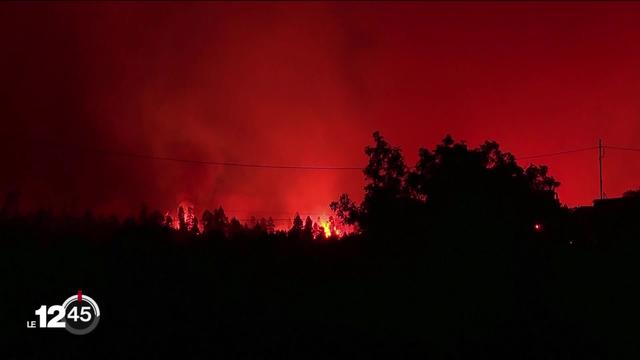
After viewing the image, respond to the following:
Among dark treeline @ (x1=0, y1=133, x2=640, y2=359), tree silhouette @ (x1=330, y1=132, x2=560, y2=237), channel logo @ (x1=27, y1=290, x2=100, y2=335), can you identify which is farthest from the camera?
tree silhouette @ (x1=330, y1=132, x2=560, y2=237)

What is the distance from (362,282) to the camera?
23969mm

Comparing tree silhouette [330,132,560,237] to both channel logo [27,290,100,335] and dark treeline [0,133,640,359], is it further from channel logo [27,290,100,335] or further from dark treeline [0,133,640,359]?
channel logo [27,290,100,335]

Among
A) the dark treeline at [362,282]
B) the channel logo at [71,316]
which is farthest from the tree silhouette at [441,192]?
the channel logo at [71,316]

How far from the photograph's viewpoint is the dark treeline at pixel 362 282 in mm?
17797

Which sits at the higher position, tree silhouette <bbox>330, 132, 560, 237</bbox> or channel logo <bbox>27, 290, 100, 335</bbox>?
tree silhouette <bbox>330, 132, 560, 237</bbox>

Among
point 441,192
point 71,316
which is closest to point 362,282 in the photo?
point 441,192

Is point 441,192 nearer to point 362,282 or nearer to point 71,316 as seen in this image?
point 362,282

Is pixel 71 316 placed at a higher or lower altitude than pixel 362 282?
lower

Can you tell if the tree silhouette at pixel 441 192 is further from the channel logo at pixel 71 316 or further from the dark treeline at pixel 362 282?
the channel logo at pixel 71 316

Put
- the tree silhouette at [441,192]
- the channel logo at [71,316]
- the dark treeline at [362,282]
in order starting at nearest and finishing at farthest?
1. the channel logo at [71,316]
2. the dark treeline at [362,282]
3. the tree silhouette at [441,192]

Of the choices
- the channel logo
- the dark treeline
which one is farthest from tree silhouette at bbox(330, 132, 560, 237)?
the channel logo

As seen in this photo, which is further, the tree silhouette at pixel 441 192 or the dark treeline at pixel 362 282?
the tree silhouette at pixel 441 192

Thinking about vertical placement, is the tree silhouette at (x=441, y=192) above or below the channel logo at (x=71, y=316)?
above

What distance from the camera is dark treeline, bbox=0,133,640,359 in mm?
17797
